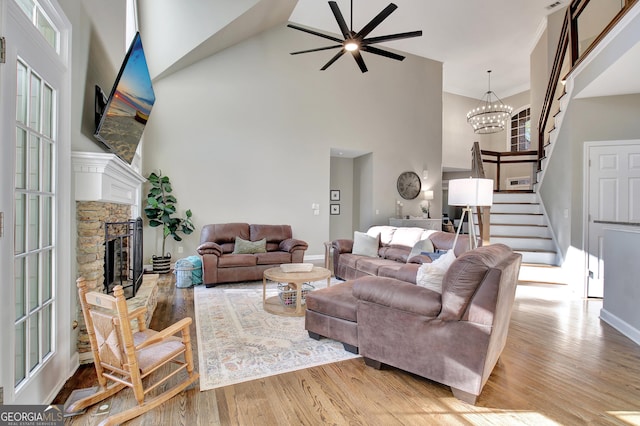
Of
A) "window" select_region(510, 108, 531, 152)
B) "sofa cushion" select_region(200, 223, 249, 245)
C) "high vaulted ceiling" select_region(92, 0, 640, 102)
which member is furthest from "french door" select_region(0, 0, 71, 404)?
"window" select_region(510, 108, 531, 152)

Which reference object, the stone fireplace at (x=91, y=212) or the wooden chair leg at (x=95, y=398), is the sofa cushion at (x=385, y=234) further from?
the wooden chair leg at (x=95, y=398)

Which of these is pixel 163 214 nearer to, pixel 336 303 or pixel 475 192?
pixel 336 303

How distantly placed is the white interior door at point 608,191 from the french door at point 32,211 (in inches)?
231

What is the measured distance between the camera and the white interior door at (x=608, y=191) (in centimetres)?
430

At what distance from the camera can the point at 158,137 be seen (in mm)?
5863

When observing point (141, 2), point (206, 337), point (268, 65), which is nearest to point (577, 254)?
point (206, 337)

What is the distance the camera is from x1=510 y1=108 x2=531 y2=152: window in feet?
33.0

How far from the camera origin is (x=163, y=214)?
563 cm

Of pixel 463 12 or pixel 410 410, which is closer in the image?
pixel 410 410

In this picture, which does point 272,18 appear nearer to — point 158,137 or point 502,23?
point 158,137

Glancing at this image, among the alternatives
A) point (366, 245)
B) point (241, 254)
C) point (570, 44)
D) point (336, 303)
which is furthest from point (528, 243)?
point (241, 254)

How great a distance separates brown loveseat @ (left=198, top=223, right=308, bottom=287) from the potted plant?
0.63 metres

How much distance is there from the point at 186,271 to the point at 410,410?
3.81 metres

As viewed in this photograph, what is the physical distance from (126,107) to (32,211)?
1542 mm
